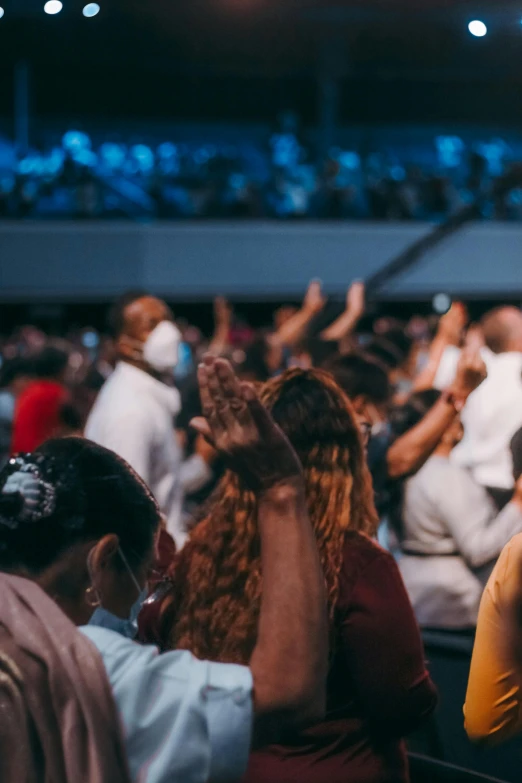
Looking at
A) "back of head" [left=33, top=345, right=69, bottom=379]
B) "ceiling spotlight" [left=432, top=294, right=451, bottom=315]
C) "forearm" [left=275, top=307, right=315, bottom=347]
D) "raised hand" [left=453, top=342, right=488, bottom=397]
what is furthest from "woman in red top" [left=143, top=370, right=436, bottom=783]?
"ceiling spotlight" [left=432, top=294, right=451, bottom=315]

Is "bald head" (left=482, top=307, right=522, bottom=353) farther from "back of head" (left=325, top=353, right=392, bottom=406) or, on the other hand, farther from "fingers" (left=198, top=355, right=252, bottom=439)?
"fingers" (left=198, top=355, right=252, bottom=439)

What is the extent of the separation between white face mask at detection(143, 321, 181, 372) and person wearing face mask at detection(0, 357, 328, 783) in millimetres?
3104

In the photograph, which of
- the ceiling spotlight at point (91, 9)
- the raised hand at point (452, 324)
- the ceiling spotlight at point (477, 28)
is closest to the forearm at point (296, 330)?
the raised hand at point (452, 324)

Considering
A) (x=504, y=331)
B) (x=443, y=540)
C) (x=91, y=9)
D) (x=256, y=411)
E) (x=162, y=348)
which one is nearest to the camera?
(x=256, y=411)

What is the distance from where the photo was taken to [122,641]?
5.00 ft

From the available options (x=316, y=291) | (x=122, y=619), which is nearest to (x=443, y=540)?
(x=122, y=619)

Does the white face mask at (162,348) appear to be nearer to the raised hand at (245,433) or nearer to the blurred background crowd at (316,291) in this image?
the blurred background crowd at (316,291)

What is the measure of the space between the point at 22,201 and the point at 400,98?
12200 millimetres

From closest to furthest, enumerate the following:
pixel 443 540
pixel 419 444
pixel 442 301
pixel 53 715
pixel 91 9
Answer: pixel 53 715, pixel 419 444, pixel 443 540, pixel 91 9, pixel 442 301

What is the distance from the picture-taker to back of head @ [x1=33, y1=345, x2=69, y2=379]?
601 centimetres

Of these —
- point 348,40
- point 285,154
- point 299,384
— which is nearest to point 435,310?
point 285,154

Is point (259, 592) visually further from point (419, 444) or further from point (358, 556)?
point (419, 444)

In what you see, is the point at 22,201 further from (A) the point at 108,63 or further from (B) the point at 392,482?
(B) the point at 392,482

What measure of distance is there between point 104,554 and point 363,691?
2.70 ft
